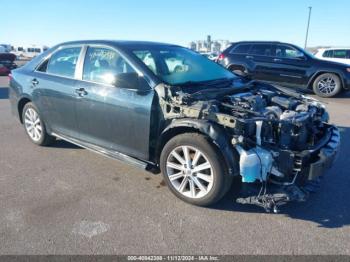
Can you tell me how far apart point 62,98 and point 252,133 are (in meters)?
2.71

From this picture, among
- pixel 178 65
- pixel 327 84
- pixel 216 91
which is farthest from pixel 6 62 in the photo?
pixel 216 91

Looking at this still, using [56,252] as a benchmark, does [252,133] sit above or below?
above

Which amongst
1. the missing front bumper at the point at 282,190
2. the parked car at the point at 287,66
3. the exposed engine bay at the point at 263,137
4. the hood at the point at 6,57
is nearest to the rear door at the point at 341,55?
the parked car at the point at 287,66

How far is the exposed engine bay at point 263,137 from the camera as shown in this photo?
10.2 feet

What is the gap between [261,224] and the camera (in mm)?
3178

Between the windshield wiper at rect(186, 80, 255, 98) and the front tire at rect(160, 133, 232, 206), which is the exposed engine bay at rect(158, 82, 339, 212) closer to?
the windshield wiper at rect(186, 80, 255, 98)

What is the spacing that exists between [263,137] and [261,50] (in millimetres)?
9034

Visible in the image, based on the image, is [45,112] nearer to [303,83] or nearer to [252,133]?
[252,133]

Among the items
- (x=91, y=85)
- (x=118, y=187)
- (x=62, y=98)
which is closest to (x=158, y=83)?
(x=91, y=85)

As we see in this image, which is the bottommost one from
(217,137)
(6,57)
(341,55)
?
(217,137)

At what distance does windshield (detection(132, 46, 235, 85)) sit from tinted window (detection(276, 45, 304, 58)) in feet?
23.8

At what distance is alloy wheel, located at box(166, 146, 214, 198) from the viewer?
3400 mm

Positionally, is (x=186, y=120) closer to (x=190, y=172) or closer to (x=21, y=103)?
(x=190, y=172)

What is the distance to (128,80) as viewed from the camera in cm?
363
